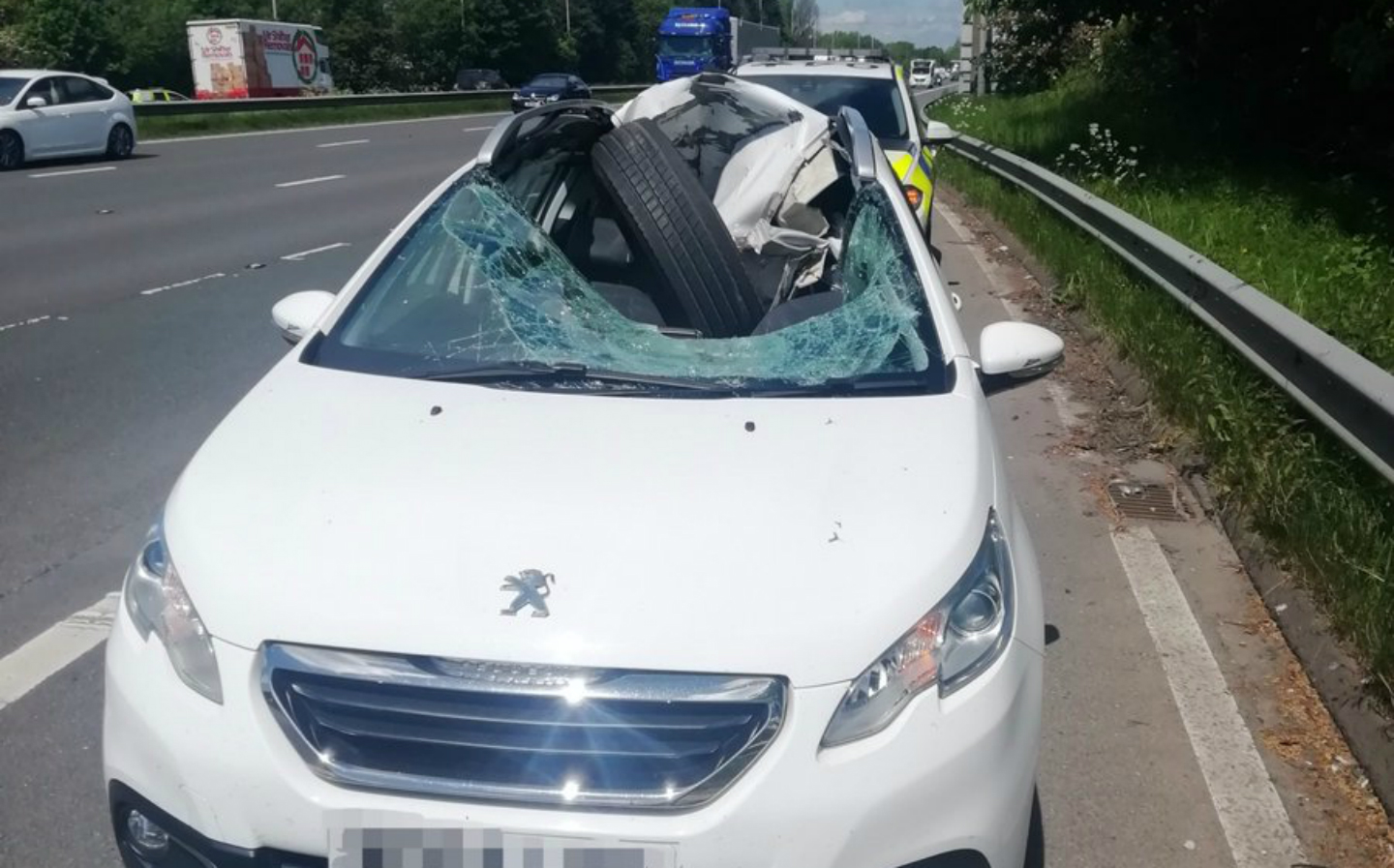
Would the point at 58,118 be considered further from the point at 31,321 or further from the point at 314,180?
the point at 31,321

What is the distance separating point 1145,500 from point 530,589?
4.11 metres

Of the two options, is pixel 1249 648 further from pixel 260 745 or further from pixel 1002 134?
pixel 1002 134

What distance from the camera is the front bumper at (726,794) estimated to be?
7.46 feet

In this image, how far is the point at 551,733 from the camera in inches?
91.3

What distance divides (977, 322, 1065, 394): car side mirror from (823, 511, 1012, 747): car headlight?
1130 mm

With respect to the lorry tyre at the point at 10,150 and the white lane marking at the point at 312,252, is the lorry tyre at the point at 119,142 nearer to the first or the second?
the lorry tyre at the point at 10,150

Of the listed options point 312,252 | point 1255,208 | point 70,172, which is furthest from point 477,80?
point 1255,208

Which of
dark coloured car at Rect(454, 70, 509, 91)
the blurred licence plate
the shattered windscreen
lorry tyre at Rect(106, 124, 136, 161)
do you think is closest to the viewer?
the blurred licence plate

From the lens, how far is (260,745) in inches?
93.8

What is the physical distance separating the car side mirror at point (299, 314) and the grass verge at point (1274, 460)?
3134 mm

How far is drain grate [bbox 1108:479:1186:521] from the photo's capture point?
5.73 m

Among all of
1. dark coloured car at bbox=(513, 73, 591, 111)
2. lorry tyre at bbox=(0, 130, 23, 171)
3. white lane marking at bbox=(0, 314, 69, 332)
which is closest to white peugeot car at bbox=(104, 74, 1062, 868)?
white lane marking at bbox=(0, 314, 69, 332)

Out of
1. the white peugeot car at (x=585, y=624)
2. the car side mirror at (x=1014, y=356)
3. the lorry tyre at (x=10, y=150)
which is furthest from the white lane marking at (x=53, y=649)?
the lorry tyre at (x=10, y=150)

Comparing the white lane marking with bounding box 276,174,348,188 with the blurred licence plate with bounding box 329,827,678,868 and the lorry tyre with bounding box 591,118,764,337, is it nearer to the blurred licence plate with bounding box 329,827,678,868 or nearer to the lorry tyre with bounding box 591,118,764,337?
the lorry tyre with bounding box 591,118,764,337
